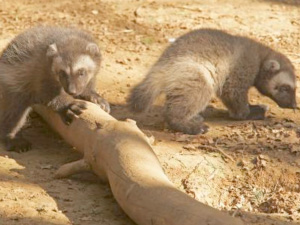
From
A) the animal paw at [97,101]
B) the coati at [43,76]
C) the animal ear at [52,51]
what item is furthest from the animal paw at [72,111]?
the animal ear at [52,51]

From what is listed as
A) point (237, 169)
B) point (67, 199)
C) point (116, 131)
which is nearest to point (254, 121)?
point (237, 169)

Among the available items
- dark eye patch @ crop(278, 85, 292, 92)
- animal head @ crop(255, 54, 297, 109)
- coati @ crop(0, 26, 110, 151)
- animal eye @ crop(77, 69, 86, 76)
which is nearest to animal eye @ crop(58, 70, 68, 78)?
coati @ crop(0, 26, 110, 151)

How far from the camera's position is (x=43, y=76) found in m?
6.55

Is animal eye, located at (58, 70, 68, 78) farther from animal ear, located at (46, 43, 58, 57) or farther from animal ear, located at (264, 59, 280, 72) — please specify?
animal ear, located at (264, 59, 280, 72)

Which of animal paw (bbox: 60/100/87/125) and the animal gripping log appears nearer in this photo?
the animal gripping log

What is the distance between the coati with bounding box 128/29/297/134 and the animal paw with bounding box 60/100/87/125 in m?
1.02

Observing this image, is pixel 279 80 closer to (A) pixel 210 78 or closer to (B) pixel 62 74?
(A) pixel 210 78

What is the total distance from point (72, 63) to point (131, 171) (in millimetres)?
1924

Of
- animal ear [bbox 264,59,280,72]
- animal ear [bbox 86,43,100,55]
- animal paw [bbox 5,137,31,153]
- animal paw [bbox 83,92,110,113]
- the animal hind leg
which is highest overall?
animal ear [bbox 86,43,100,55]

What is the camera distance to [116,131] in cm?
556

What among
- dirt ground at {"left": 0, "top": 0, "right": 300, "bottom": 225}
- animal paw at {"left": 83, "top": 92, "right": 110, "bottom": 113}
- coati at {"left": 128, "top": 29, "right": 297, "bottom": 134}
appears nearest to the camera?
dirt ground at {"left": 0, "top": 0, "right": 300, "bottom": 225}

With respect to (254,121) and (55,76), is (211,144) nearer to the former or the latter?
(254,121)

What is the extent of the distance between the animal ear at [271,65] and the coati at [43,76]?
219 centimetres

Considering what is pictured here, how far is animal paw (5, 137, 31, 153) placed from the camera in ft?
21.2
